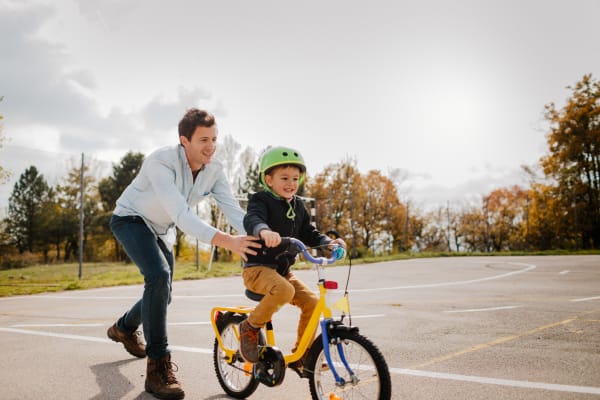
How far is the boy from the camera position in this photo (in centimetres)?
295

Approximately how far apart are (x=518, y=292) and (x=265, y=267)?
805 cm

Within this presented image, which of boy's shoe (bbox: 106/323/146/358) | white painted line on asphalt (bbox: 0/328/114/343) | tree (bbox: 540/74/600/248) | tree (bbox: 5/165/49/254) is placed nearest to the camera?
boy's shoe (bbox: 106/323/146/358)

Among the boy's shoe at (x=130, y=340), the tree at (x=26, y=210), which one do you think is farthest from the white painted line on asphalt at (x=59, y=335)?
the tree at (x=26, y=210)

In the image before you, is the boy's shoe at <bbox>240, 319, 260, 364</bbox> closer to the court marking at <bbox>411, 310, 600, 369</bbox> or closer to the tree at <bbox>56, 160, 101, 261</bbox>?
the court marking at <bbox>411, 310, 600, 369</bbox>

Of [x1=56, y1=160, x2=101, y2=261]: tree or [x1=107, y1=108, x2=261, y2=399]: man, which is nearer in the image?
[x1=107, y1=108, x2=261, y2=399]: man

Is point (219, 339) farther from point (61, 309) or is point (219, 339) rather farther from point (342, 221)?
point (342, 221)

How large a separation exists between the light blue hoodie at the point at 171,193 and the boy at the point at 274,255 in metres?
0.46

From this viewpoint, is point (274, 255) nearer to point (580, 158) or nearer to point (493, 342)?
point (493, 342)

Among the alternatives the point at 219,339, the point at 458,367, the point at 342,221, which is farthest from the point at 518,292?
the point at 342,221

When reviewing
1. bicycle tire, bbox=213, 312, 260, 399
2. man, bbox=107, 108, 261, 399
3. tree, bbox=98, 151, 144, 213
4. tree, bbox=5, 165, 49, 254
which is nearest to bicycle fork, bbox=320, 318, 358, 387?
Result: bicycle tire, bbox=213, 312, 260, 399

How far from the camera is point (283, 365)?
296 centimetres

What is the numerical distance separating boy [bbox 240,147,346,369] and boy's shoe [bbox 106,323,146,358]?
1.78 metres

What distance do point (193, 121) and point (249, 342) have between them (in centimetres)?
170

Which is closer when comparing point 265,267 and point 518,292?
point 265,267
